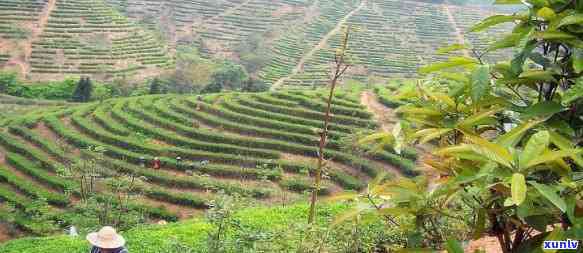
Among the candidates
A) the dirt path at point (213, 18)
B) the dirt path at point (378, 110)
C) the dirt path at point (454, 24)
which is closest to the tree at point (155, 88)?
the dirt path at point (378, 110)

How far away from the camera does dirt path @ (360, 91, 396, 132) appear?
26931 millimetres

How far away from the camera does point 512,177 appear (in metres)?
1.38

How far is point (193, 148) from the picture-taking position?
2445 cm

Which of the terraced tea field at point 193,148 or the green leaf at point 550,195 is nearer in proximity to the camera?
the green leaf at point 550,195

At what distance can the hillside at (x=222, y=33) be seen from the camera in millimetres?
40688

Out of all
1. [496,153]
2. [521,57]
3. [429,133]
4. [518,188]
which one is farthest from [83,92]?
[518,188]

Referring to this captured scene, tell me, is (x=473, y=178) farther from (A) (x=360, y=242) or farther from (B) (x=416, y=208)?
(A) (x=360, y=242)

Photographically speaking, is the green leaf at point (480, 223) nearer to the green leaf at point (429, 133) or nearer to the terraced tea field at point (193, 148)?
the green leaf at point (429, 133)

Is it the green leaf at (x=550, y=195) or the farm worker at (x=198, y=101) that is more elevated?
the green leaf at (x=550, y=195)

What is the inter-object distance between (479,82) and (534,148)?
1.03 ft

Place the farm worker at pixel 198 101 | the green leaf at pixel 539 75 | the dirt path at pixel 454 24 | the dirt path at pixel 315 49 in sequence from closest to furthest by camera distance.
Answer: the green leaf at pixel 539 75 < the farm worker at pixel 198 101 < the dirt path at pixel 315 49 < the dirt path at pixel 454 24

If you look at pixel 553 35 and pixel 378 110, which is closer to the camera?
pixel 553 35

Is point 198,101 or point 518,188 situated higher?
point 518,188

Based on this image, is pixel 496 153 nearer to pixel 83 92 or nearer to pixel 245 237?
pixel 245 237
